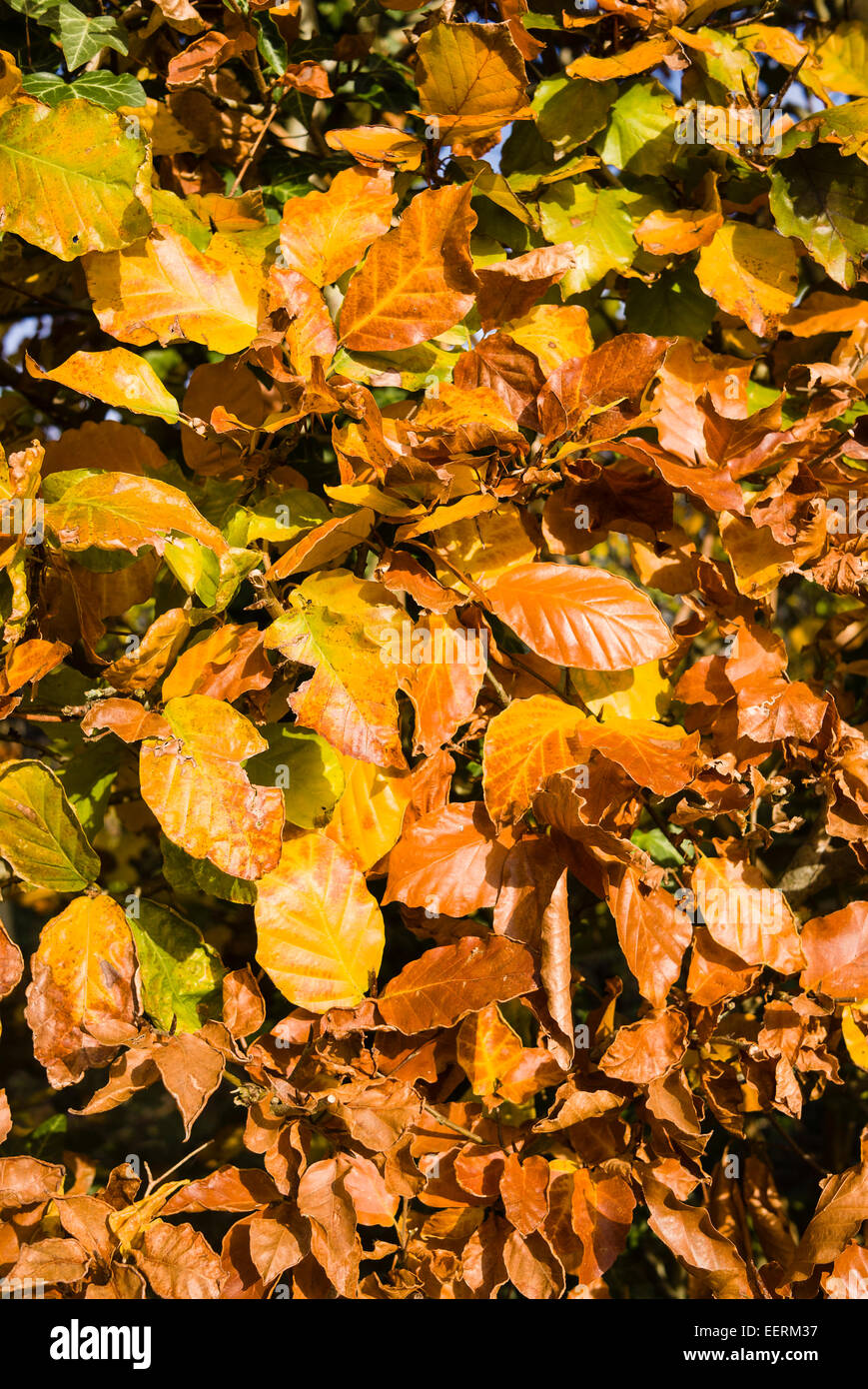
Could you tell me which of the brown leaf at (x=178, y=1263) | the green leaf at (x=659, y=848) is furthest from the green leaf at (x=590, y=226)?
the brown leaf at (x=178, y=1263)

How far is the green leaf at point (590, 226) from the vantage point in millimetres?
1048

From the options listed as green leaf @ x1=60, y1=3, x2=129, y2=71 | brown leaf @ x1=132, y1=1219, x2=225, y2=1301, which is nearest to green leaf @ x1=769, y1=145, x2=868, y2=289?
green leaf @ x1=60, y1=3, x2=129, y2=71

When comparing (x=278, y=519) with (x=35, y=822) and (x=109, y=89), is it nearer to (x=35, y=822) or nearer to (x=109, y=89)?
(x=35, y=822)

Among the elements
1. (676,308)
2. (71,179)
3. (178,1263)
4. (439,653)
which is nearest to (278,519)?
(439,653)

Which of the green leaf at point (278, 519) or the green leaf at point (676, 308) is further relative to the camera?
the green leaf at point (676, 308)

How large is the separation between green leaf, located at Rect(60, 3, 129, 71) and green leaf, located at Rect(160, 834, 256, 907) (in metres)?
0.78

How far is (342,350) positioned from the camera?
0.97m

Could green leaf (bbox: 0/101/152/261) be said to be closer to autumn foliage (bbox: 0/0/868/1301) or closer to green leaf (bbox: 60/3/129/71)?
autumn foliage (bbox: 0/0/868/1301)

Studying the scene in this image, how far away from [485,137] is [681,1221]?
1.07 meters

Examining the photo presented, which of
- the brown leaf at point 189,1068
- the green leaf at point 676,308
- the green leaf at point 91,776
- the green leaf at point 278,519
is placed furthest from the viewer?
the green leaf at point 676,308

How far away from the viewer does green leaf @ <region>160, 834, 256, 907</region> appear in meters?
0.94

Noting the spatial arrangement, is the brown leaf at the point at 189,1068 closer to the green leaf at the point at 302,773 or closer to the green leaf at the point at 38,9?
the green leaf at the point at 302,773

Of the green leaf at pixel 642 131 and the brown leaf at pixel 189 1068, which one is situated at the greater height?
the green leaf at pixel 642 131
